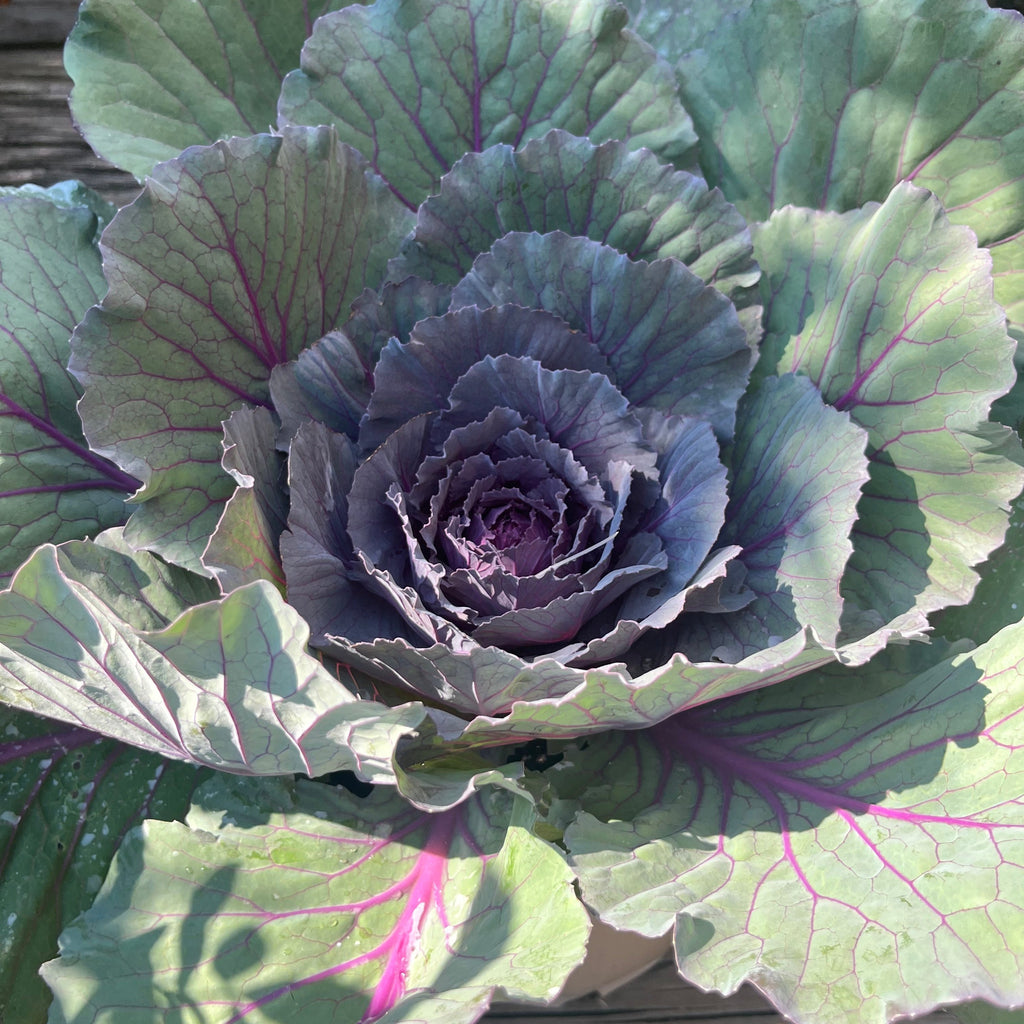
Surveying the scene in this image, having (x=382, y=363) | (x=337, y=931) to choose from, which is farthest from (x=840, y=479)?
(x=337, y=931)

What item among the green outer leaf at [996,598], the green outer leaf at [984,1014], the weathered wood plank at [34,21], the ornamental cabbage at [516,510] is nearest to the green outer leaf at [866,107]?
the ornamental cabbage at [516,510]

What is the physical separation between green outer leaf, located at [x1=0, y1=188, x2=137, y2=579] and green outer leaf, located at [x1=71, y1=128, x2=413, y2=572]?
145 mm

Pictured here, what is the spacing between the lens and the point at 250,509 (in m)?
0.77

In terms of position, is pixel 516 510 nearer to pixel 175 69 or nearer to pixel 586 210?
pixel 586 210

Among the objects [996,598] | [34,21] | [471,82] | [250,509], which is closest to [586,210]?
[471,82]

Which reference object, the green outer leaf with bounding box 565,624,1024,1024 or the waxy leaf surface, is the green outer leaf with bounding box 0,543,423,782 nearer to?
the green outer leaf with bounding box 565,624,1024,1024

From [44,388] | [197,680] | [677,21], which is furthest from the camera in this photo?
[677,21]

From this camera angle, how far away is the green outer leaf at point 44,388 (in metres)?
0.91

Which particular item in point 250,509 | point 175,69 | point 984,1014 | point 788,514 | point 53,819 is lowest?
point 984,1014

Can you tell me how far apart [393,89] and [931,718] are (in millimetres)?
807

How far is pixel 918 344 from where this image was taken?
3.00 feet

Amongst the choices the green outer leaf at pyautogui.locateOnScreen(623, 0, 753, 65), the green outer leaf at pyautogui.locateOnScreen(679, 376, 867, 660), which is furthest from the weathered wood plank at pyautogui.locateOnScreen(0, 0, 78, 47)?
the green outer leaf at pyautogui.locateOnScreen(679, 376, 867, 660)

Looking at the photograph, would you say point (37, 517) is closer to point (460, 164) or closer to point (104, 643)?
point (104, 643)

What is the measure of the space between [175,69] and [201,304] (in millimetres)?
380
